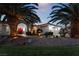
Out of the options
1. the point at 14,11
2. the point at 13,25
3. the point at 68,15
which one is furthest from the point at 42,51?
the point at 14,11

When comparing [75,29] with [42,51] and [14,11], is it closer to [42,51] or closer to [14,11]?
[42,51]

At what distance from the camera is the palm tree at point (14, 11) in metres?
13.9

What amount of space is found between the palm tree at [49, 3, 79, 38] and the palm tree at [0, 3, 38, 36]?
67cm

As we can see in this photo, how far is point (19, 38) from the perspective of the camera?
1400 cm

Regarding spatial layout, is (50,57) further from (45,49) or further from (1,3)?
(1,3)

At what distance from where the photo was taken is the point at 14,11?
14023 mm

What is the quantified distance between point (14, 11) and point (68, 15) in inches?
66.3

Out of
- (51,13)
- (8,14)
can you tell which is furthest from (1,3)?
(51,13)

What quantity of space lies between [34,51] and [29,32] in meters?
0.61

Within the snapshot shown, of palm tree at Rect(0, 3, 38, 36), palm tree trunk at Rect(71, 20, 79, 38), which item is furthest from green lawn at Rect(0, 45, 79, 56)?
palm tree at Rect(0, 3, 38, 36)

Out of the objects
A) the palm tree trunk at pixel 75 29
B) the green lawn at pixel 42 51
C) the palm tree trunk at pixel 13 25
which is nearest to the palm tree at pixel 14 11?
the palm tree trunk at pixel 13 25

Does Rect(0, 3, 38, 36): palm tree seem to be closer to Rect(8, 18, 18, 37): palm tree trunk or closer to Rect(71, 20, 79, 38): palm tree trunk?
Rect(8, 18, 18, 37): palm tree trunk

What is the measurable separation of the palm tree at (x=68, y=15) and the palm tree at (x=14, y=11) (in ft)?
2.20

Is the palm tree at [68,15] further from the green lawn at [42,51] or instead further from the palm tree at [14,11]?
the palm tree at [14,11]
